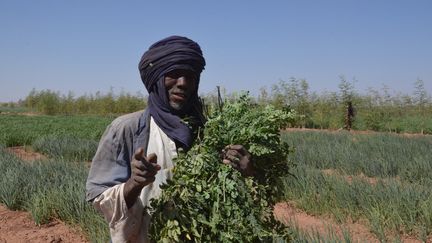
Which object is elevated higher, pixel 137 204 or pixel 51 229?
pixel 137 204

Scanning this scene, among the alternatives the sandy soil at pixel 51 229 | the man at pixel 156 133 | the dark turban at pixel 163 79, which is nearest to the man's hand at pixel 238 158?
the man at pixel 156 133

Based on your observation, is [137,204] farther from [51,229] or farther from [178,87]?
[51,229]

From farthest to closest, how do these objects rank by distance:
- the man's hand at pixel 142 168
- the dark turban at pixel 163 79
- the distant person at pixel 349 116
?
1. the distant person at pixel 349 116
2. the dark turban at pixel 163 79
3. the man's hand at pixel 142 168

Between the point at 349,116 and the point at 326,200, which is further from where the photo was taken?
the point at 349,116

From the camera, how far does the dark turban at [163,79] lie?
178 cm

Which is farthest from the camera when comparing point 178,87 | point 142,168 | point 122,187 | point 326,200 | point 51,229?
point 326,200

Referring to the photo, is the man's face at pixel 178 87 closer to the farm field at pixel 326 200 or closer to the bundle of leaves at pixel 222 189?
the bundle of leaves at pixel 222 189

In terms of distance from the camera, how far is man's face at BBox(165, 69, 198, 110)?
1789 mm

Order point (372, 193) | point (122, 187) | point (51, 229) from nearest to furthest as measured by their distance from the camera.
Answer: point (122, 187)
point (51, 229)
point (372, 193)

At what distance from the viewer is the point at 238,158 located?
1680 millimetres

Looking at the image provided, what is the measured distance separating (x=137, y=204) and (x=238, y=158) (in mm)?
442

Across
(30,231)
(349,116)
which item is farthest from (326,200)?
(349,116)

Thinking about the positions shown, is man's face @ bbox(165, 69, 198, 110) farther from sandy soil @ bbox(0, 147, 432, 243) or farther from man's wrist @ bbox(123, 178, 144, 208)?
sandy soil @ bbox(0, 147, 432, 243)

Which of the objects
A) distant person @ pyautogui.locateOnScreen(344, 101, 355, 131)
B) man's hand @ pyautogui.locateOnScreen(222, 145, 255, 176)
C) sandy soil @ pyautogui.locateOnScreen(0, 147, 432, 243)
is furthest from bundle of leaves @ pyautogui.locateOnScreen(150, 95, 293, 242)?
distant person @ pyautogui.locateOnScreen(344, 101, 355, 131)
